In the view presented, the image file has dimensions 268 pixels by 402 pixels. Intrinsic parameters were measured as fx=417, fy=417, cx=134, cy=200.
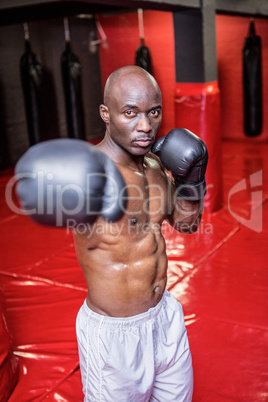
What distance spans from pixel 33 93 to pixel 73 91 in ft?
2.27

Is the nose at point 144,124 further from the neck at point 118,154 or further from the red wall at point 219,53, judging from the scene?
the red wall at point 219,53

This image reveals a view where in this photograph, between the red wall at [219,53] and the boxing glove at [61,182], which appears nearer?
the boxing glove at [61,182]

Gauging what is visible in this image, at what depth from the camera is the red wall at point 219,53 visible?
7203mm

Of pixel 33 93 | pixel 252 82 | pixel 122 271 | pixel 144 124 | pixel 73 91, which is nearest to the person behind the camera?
pixel 144 124

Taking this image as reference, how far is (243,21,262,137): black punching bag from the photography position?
19.6 feet

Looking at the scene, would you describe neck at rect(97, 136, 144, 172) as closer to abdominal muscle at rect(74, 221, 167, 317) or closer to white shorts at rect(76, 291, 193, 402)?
abdominal muscle at rect(74, 221, 167, 317)

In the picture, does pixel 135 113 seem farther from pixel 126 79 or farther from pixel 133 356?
pixel 133 356

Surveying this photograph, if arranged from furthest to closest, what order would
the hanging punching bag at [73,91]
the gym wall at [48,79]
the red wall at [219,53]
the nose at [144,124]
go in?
1. the red wall at [219,53]
2. the gym wall at [48,79]
3. the hanging punching bag at [73,91]
4. the nose at [144,124]

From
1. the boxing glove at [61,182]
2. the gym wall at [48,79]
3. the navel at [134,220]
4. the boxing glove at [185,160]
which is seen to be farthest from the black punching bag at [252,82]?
the boxing glove at [61,182]

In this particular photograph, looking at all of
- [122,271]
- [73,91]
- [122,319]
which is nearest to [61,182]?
[122,271]

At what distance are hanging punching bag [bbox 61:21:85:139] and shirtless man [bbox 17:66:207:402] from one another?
16.3 ft

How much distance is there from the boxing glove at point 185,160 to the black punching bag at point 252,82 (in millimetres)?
5076

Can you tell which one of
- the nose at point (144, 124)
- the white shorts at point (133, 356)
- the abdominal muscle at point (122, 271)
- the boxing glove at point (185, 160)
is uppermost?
the nose at point (144, 124)

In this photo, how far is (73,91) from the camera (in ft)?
20.7
